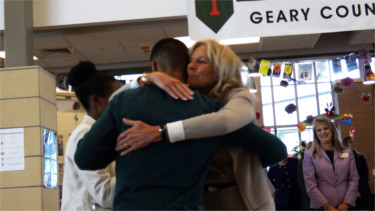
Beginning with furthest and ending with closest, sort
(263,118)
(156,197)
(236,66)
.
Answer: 1. (263,118)
2. (236,66)
3. (156,197)

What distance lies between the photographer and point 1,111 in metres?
5.14

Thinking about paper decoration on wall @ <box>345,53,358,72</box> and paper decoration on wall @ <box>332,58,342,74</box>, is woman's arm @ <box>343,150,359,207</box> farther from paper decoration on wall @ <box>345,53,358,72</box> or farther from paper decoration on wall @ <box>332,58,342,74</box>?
paper decoration on wall @ <box>332,58,342,74</box>

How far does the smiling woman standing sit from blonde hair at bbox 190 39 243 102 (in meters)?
3.01

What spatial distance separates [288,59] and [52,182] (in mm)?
5128

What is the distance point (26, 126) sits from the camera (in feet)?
17.0

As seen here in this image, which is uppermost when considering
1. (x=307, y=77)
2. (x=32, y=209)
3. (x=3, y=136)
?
(x=307, y=77)

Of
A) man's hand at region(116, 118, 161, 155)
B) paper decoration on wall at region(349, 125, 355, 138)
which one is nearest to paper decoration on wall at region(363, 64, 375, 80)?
man's hand at region(116, 118, 161, 155)

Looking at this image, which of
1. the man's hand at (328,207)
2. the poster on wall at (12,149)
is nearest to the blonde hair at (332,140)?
the man's hand at (328,207)

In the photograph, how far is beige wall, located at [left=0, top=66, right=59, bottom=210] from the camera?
5.00 meters

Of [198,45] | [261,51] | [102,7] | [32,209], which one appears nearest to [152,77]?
[198,45]

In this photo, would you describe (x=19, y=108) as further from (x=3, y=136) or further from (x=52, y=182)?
(x=52, y=182)

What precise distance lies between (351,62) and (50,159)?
210 inches

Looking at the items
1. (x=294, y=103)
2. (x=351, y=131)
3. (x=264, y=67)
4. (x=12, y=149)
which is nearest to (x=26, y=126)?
(x=12, y=149)

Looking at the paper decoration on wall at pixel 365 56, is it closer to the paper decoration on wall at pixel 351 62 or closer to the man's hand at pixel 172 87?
the paper decoration on wall at pixel 351 62
